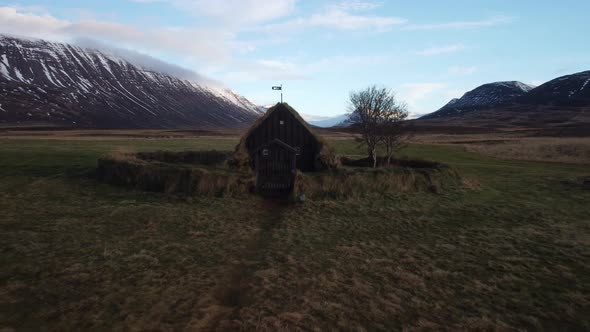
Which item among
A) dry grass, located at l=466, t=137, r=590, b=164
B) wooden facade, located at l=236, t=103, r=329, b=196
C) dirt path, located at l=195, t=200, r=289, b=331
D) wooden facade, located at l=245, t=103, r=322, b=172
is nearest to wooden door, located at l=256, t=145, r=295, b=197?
wooden facade, located at l=236, t=103, r=329, b=196

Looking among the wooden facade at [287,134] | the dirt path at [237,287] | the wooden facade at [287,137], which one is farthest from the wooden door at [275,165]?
the dirt path at [237,287]

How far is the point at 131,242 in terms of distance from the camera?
1370 cm

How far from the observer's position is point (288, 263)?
12.1 m

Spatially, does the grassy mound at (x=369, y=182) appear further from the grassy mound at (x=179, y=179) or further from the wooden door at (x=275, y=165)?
the grassy mound at (x=179, y=179)

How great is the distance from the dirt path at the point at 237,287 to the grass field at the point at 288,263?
5 cm

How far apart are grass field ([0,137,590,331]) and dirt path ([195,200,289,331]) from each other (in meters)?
0.05

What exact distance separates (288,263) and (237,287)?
7.47 feet

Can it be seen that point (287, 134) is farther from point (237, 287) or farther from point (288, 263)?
point (237, 287)

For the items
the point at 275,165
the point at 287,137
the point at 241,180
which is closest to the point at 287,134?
the point at 287,137

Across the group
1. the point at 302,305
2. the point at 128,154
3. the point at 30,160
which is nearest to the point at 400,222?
the point at 302,305

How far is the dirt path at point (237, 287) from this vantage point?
842cm

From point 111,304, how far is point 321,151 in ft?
62.1

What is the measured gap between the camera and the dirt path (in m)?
8.42

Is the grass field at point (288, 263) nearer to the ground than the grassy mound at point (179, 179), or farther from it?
nearer to the ground
